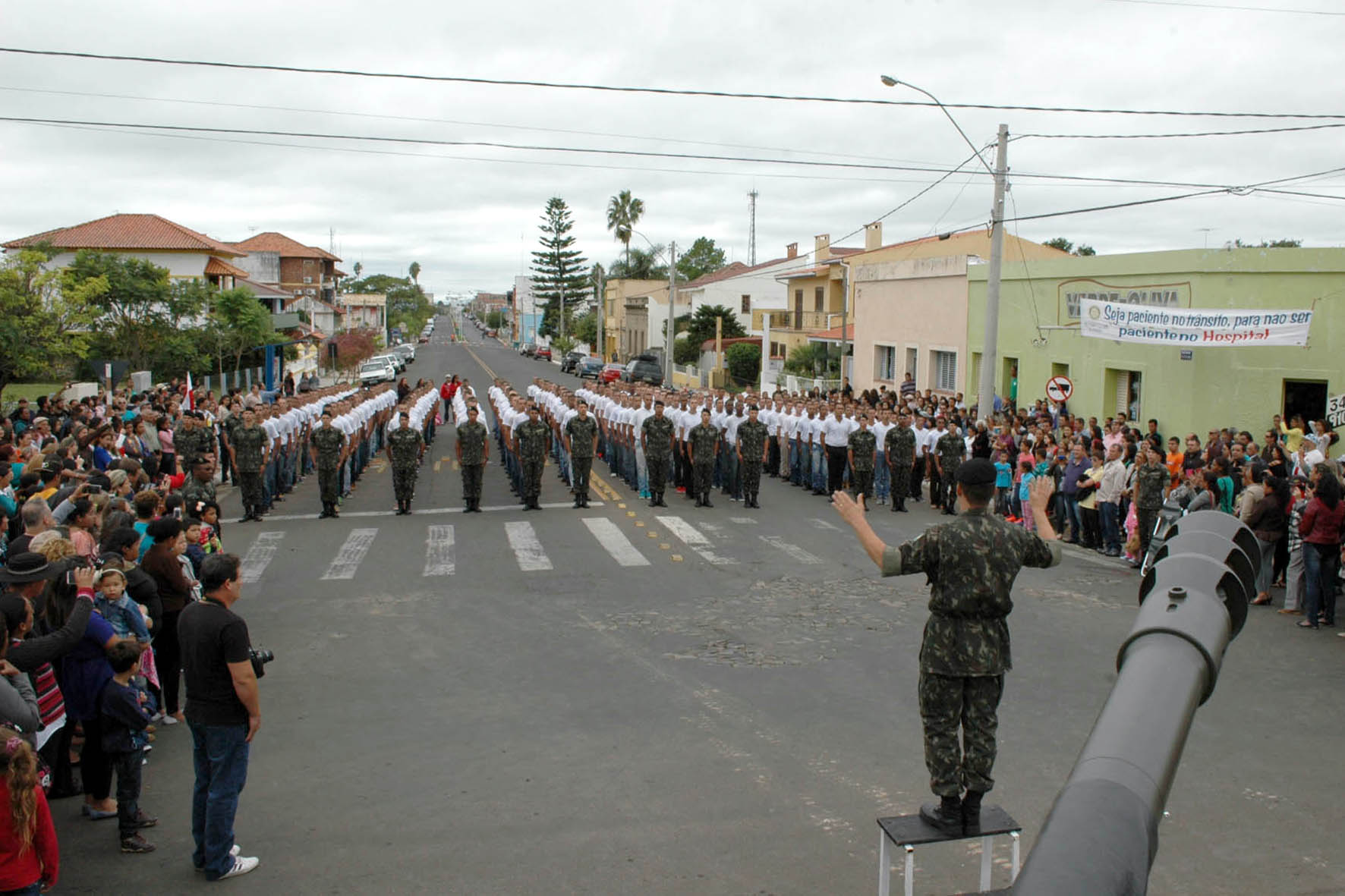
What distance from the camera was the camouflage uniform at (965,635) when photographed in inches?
200

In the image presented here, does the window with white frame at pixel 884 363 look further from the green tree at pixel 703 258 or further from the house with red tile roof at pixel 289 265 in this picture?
the green tree at pixel 703 258

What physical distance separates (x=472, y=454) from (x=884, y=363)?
22720 millimetres

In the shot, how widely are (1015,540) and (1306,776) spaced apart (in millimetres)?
3628

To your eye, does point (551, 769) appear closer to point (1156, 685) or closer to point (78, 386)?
point (1156, 685)

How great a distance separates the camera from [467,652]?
396 inches

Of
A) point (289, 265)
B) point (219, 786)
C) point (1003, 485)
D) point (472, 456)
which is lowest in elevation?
point (219, 786)

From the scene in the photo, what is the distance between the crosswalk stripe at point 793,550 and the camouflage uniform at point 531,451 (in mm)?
4433

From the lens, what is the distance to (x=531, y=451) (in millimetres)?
18531

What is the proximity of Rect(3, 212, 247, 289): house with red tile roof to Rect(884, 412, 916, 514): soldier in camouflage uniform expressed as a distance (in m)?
46.9

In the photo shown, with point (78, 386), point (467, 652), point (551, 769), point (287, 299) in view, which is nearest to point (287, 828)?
point (551, 769)

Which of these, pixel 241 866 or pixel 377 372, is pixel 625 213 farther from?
pixel 241 866

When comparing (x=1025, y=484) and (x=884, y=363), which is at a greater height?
(x=884, y=363)

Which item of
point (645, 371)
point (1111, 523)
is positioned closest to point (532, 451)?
point (1111, 523)

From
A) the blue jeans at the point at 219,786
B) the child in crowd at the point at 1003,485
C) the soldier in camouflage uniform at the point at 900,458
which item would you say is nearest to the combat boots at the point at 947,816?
the blue jeans at the point at 219,786
